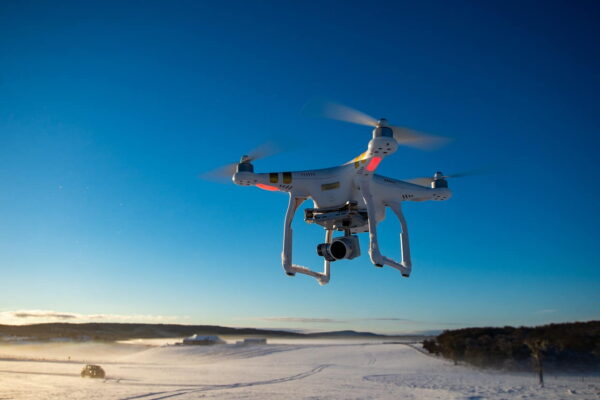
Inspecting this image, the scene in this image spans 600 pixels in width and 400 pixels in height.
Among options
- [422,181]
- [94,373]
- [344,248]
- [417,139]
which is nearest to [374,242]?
[344,248]

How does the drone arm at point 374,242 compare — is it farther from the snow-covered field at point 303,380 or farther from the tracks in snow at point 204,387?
the tracks in snow at point 204,387

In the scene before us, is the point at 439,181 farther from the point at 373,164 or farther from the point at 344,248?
the point at 344,248

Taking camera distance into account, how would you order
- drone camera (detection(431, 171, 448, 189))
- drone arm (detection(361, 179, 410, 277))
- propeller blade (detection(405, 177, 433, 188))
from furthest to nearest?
propeller blade (detection(405, 177, 433, 188)) → drone camera (detection(431, 171, 448, 189)) → drone arm (detection(361, 179, 410, 277))

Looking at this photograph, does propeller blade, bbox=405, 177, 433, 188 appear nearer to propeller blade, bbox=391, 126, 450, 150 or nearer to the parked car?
propeller blade, bbox=391, 126, 450, 150

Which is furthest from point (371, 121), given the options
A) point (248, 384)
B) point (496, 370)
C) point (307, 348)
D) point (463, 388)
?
point (307, 348)

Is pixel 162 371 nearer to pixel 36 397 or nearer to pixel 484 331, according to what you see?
pixel 36 397

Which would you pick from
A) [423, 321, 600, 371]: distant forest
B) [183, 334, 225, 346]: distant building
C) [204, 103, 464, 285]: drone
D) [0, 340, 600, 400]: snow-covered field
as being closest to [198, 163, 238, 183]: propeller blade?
[204, 103, 464, 285]: drone

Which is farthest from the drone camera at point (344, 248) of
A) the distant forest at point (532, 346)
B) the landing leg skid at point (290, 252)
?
the distant forest at point (532, 346)
